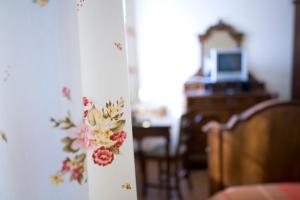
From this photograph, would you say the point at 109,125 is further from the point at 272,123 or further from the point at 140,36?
the point at 140,36

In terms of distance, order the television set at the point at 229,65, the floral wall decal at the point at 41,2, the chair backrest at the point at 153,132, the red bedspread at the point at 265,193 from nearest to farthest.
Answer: the floral wall decal at the point at 41,2 → the red bedspread at the point at 265,193 → the chair backrest at the point at 153,132 → the television set at the point at 229,65

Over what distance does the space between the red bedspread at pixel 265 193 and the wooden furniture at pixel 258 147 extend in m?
0.44

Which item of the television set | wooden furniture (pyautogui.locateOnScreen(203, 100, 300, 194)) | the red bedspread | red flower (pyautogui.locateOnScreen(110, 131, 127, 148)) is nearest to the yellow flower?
red flower (pyautogui.locateOnScreen(110, 131, 127, 148))

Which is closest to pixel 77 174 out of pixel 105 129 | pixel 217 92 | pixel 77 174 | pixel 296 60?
pixel 77 174

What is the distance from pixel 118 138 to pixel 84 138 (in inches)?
2.8

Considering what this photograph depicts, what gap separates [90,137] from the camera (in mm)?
587

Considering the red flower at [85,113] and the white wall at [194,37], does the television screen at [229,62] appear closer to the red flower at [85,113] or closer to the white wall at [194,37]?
the white wall at [194,37]

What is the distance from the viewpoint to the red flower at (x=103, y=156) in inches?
23.5

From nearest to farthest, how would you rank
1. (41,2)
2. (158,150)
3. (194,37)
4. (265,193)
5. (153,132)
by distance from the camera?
(41,2) < (265,193) < (153,132) < (158,150) < (194,37)

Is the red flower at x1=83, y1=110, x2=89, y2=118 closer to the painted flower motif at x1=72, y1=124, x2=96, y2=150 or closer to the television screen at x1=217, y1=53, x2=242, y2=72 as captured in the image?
the painted flower motif at x1=72, y1=124, x2=96, y2=150

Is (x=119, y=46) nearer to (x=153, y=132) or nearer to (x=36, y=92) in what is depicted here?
(x=36, y=92)

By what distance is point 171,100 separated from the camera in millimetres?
3674

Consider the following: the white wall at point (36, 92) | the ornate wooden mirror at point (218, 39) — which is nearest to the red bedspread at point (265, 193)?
the white wall at point (36, 92)

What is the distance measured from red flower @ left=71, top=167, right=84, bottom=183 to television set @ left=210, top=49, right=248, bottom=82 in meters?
2.93
